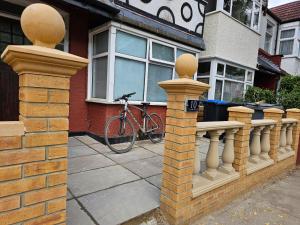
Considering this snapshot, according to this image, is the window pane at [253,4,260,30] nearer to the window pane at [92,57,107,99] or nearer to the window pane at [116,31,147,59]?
the window pane at [116,31,147,59]

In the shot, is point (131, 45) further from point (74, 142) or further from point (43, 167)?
point (43, 167)

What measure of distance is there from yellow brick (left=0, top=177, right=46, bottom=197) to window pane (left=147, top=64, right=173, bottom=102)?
4251 millimetres

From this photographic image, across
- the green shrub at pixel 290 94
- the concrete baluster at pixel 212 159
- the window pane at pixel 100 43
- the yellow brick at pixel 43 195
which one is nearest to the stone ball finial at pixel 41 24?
the yellow brick at pixel 43 195

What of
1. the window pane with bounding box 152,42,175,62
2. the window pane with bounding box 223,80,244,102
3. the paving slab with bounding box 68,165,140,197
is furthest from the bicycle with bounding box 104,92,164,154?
the window pane with bounding box 223,80,244,102

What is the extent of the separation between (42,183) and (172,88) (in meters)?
1.36

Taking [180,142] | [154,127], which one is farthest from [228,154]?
[154,127]

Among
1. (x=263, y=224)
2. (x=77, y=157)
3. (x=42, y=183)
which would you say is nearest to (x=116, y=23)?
(x=77, y=157)

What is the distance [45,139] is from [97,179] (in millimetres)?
1627

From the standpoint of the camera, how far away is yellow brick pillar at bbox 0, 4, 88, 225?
1203 millimetres

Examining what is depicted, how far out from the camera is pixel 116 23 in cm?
440

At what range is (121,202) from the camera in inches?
88.4

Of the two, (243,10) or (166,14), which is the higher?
(243,10)

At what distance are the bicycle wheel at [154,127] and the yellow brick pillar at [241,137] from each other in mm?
2328

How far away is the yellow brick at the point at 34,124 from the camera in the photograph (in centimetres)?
124
